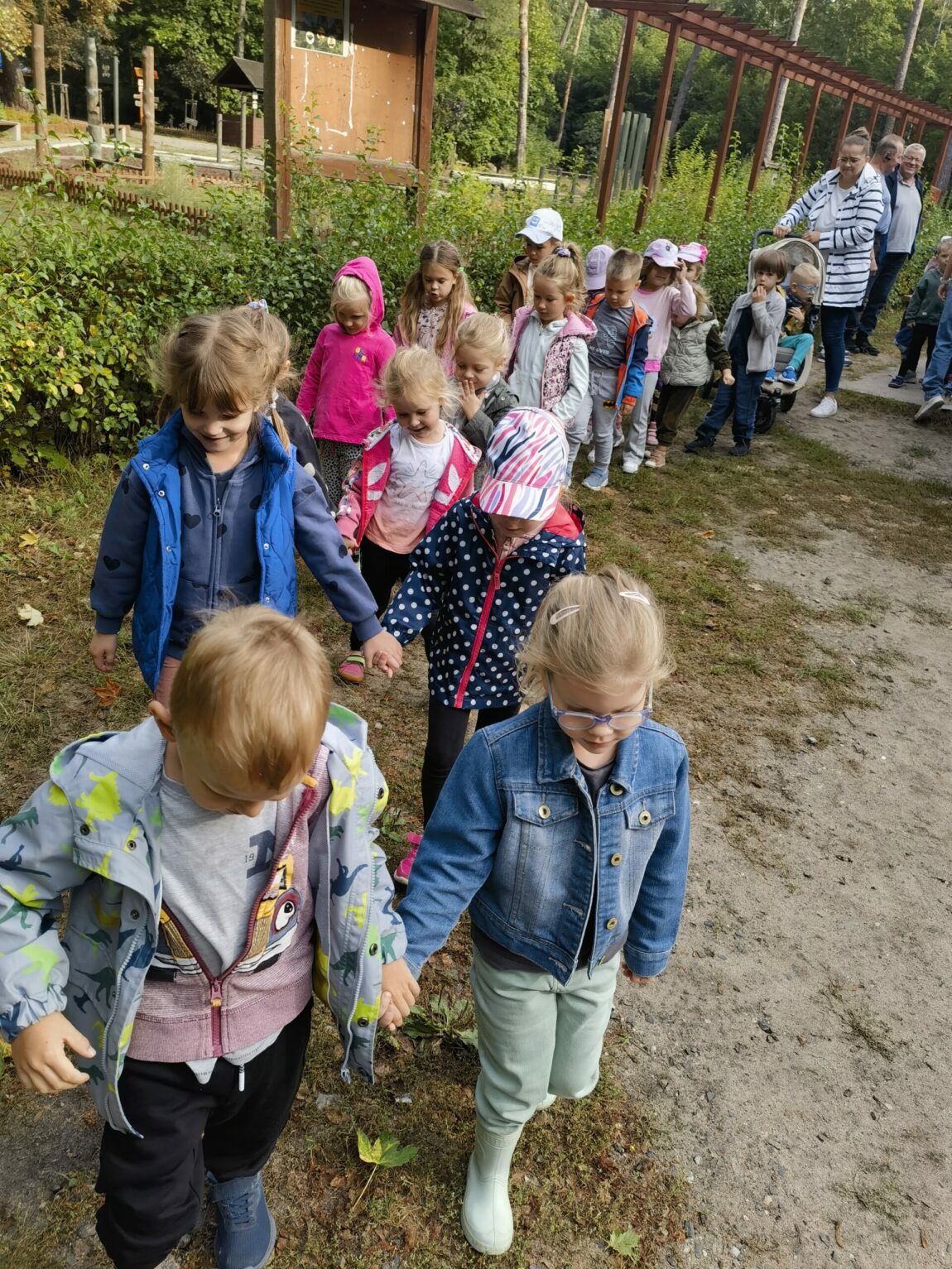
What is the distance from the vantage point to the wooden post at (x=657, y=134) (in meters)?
Result: 9.82

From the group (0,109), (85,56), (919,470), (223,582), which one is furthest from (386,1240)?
(85,56)

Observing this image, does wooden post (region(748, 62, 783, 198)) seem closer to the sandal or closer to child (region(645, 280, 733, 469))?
child (region(645, 280, 733, 469))

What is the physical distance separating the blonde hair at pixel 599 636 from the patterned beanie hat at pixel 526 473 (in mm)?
704

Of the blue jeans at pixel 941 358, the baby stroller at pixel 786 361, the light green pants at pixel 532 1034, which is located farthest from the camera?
the blue jeans at pixel 941 358

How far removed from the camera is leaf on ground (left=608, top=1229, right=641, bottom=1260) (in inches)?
87.4

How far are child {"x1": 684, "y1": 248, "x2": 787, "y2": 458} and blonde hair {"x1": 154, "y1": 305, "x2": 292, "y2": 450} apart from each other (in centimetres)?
611

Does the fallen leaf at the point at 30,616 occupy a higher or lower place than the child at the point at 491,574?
lower

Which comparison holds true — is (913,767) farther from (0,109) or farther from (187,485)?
(0,109)

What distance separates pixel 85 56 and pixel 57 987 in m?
51.9

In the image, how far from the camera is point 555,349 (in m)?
5.30

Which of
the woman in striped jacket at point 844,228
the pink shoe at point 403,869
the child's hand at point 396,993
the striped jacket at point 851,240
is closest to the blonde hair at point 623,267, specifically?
the woman in striped jacket at point 844,228

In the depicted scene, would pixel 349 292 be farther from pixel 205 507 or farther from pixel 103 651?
pixel 103 651

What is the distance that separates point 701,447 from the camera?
27.7ft

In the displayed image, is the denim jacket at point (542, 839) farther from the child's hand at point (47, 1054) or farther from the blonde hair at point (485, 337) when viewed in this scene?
the blonde hair at point (485, 337)
